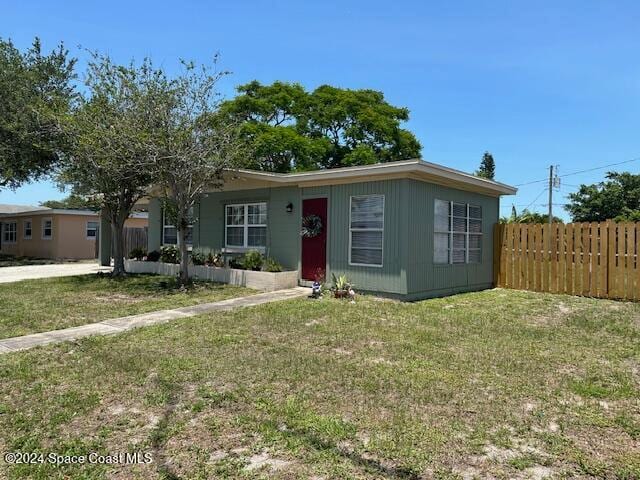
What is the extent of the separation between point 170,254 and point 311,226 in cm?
552

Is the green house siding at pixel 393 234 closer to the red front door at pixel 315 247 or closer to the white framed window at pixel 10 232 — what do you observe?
the red front door at pixel 315 247

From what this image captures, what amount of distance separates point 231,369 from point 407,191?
567 centimetres

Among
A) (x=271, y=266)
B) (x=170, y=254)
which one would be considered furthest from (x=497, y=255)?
(x=170, y=254)

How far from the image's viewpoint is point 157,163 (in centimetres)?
1020

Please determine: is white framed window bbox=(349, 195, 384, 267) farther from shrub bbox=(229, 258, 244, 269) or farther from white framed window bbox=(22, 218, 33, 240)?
white framed window bbox=(22, 218, 33, 240)

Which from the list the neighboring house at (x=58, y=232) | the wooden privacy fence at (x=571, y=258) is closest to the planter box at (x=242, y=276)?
the wooden privacy fence at (x=571, y=258)

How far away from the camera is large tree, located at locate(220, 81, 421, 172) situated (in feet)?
95.7

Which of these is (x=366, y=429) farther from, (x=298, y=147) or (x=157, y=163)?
(x=298, y=147)

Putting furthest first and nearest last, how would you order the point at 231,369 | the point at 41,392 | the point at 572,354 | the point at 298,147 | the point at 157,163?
1. the point at 298,147
2. the point at 157,163
3. the point at 572,354
4. the point at 231,369
5. the point at 41,392

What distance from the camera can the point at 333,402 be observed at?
3.88 metres

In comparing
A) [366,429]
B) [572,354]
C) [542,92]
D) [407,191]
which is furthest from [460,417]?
[542,92]

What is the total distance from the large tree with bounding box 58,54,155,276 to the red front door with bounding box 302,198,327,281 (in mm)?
3688

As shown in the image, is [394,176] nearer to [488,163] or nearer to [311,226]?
[311,226]

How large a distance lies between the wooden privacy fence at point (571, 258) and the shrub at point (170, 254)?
9.10 m
